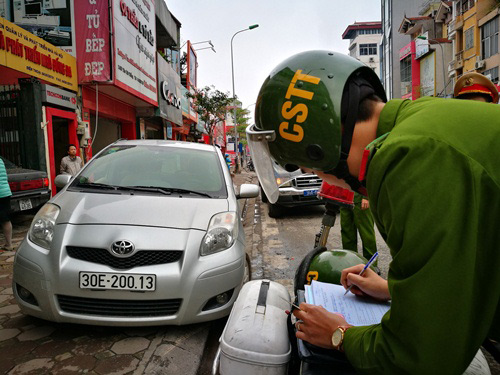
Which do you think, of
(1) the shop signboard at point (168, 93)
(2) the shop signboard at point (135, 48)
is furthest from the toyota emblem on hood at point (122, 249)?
(1) the shop signboard at point (168, 93)

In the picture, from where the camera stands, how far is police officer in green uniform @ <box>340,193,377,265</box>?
12.4 ft

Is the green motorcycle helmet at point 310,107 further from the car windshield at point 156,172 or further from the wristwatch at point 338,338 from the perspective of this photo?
the car windshield at point 156,172

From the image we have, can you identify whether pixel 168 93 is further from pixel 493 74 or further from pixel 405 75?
pixel 405 75

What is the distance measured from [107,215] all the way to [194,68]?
28.2m

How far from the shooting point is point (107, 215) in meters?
2.86

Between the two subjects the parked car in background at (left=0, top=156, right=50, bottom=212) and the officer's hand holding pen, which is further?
the parked car in background at (left=0, top=156, right=50, bottom=212)

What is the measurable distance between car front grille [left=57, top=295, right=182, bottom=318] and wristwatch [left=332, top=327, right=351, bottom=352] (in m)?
1.82

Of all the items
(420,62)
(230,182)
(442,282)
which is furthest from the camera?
(420,62)

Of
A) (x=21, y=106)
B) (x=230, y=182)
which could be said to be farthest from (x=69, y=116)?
(x=230, y=182)

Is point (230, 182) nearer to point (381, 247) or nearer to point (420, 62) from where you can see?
point (381, 247)

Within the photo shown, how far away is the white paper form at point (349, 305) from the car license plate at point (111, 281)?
1466 mm

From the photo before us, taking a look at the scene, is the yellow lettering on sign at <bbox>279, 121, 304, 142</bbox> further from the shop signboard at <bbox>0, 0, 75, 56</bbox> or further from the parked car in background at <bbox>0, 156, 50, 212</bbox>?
the shop signboard at <bbox>0, 0, 75, 56</bbox>

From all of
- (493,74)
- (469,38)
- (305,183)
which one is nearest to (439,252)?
(305,183)

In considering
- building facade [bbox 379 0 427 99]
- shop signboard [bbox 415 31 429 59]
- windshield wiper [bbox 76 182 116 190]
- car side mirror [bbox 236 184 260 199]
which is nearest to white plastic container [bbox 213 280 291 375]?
windshield wiper [bbox 76 182 116 190]
